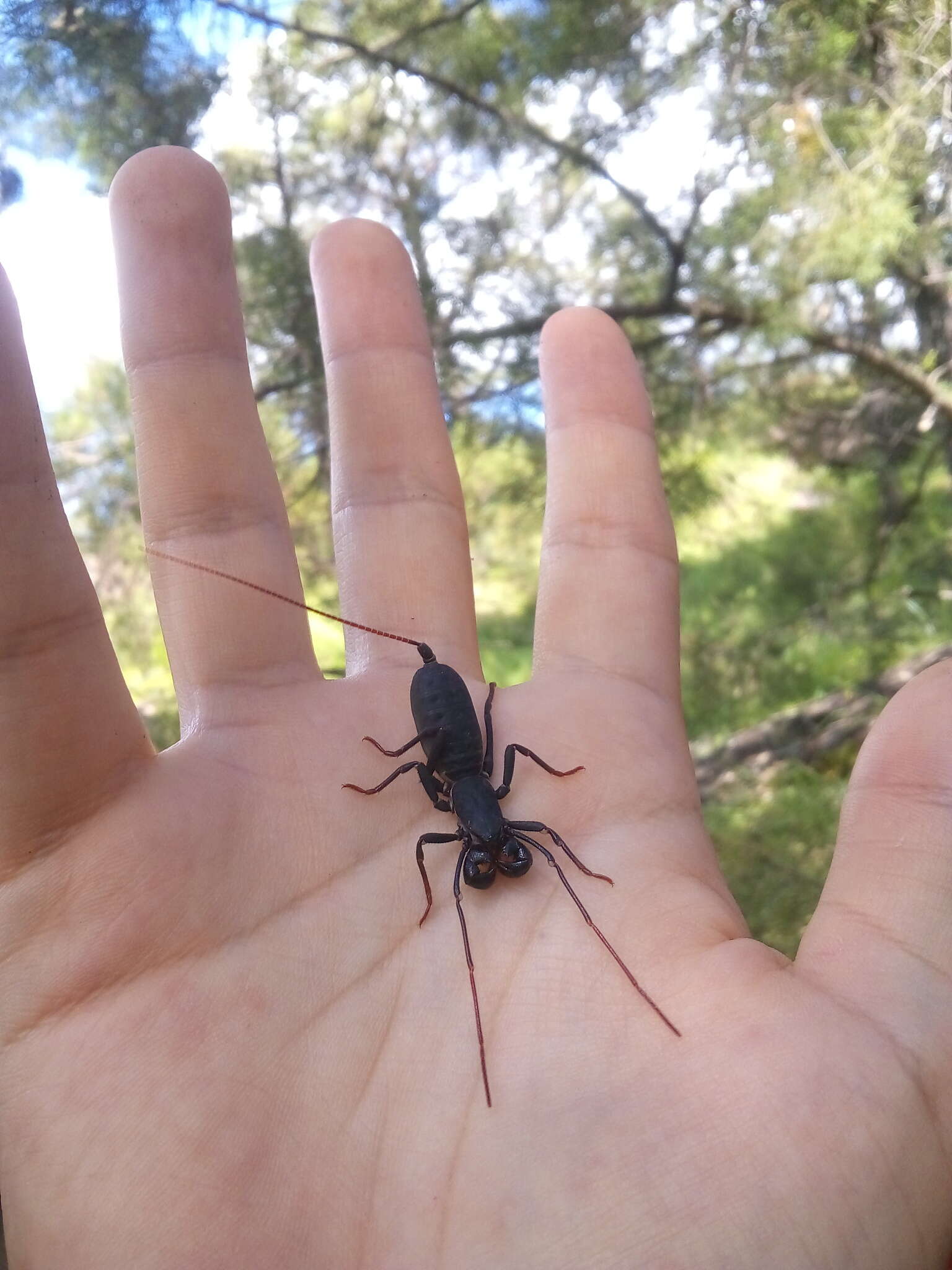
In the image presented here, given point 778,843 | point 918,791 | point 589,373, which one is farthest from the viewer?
point 778,843

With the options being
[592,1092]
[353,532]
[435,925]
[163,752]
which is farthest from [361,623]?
[592,1092]

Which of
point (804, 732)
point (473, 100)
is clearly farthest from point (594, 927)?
point (473, 100)

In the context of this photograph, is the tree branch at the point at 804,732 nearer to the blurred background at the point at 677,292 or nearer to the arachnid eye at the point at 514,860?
the blurred background at the point at 677,292

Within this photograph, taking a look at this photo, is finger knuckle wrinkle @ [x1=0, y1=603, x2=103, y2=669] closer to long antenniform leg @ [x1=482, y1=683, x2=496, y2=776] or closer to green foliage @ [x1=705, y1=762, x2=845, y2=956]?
long antenniform leg @ [x1=482, y1=683, x2=496, y2=776]

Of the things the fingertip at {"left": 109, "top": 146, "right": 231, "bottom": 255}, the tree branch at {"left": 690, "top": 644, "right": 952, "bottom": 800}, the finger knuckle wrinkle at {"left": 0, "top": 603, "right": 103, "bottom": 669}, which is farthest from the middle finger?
the tree branch at {"left": 690, "top": 644, "right": 952, "bottom": 800}

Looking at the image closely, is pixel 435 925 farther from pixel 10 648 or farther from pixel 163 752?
pixel 10 648

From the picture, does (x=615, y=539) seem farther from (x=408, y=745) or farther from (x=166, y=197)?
(x=166, y=197)
